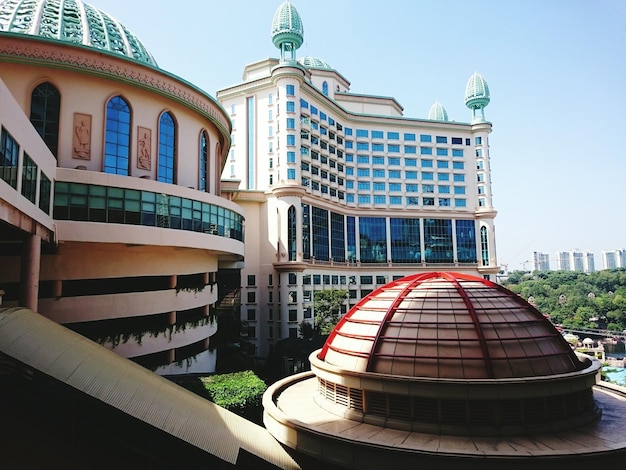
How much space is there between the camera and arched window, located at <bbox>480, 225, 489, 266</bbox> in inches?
2955

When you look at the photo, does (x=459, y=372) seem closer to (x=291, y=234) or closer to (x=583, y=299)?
(x=291, y=234)

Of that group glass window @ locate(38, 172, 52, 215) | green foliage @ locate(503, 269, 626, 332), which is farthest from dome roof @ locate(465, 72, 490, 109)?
glass window @ locate(38, 172, 52, 215)

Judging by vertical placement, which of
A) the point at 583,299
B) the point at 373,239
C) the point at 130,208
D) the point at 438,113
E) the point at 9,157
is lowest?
the point at 583,299

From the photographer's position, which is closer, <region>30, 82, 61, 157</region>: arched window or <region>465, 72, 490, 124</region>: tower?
<region>30, 82, 61, 157</region>: arched window

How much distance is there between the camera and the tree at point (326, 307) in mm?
54719

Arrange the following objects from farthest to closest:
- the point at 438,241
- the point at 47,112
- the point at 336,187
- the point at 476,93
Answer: the point at 476,93 → the point at 438,241 → the point at 336,187 → the point at 47,112

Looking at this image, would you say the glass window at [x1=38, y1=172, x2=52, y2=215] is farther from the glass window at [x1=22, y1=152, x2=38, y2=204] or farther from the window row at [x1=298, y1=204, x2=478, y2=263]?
the window row at [x1=298, y1=204, x2=478, y2=263]

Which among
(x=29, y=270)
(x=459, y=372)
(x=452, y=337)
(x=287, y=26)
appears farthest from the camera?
(x=287, y=26)

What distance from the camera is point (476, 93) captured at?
77.9 m

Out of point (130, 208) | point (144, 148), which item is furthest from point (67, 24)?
point (130, 208)

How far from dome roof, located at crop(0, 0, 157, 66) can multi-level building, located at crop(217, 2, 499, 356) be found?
78.5 ft

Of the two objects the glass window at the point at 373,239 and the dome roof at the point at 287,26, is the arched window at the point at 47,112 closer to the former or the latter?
the dome roof at the point at 287,26

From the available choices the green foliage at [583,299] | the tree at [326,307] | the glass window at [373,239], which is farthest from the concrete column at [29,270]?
the green foliage at [583,299]

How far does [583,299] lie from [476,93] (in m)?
63.5
